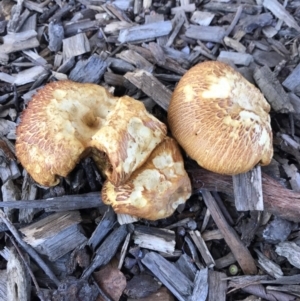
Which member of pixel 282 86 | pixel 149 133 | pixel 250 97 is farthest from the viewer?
pixel 282 86

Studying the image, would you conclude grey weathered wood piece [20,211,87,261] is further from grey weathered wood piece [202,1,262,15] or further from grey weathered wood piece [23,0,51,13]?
grey weathered wood piece [202,1,262,15]

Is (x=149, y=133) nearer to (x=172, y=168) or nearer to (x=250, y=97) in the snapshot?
(x=172, y=168)

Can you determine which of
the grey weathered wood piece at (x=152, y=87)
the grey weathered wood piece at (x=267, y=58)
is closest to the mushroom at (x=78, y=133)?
the grey weathered wood piece at (x=152, y=87)

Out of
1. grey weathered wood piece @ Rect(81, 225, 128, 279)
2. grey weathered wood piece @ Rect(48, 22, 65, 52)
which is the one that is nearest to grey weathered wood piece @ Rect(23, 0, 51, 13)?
grey weathered wood piece @ Rect(48, 22, 65, 52)

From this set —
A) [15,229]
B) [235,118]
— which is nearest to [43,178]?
[15,229]

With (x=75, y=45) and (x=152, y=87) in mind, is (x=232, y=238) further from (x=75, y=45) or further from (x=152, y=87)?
(x=75, y=45)

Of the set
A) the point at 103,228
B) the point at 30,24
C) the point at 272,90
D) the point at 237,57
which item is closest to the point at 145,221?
the point at 103,228

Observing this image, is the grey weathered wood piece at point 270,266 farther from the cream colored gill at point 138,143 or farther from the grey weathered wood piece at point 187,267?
the cream colored gill at point 138,143
